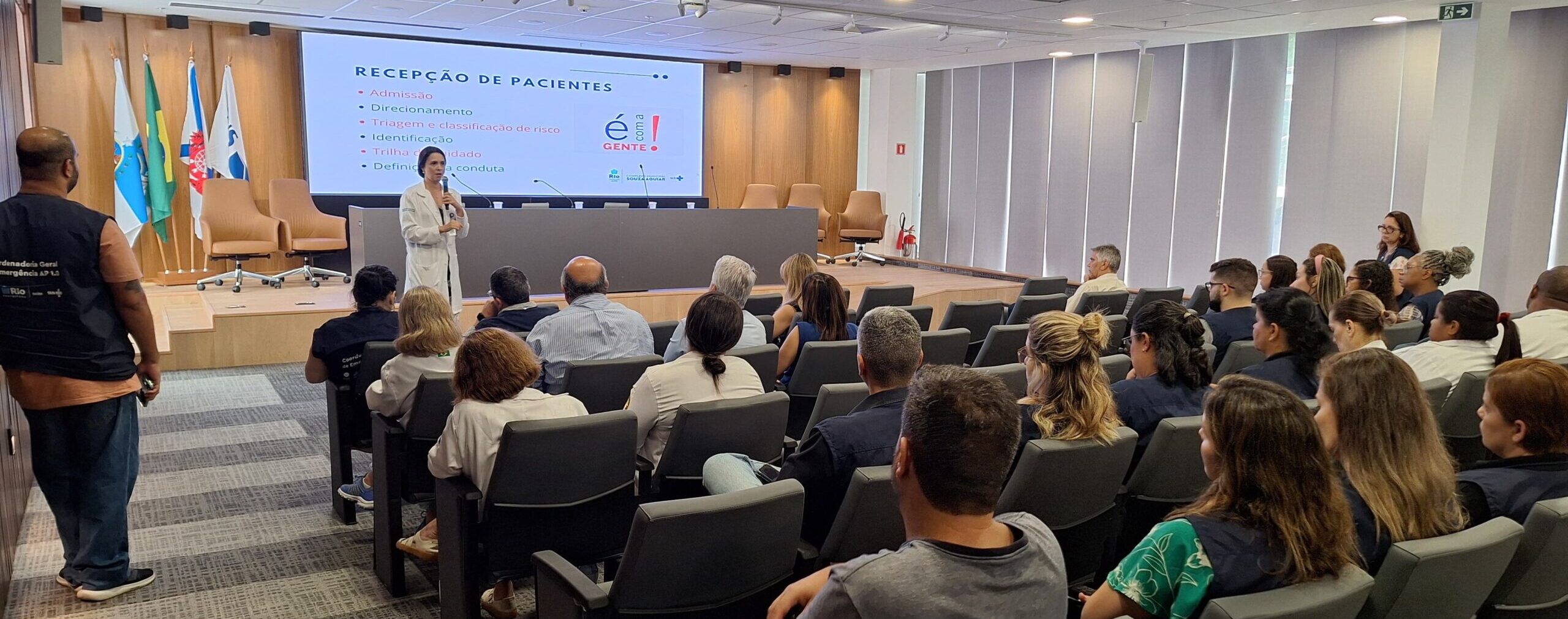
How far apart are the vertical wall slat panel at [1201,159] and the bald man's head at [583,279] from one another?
8289 mm

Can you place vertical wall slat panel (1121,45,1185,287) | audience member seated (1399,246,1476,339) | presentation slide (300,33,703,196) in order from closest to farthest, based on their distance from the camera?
audience member seated (1399,246,1476,339)
presentation slide (300,33,703,196)
vertical wall slat panel (1121,45,1185,287)

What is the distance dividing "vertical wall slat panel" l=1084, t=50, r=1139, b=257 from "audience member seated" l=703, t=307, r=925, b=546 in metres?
9.69

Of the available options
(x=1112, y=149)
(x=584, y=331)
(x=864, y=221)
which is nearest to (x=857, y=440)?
(x=584, y=331)

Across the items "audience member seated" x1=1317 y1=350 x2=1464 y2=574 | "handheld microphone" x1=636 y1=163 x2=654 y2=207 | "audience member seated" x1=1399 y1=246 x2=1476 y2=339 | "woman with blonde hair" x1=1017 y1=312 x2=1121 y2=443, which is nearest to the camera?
"audience member seated" x1=1317 y1=350 x2=1464 y2=574

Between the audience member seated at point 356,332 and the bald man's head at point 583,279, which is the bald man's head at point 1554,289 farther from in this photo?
the audience member seated at point 356,332

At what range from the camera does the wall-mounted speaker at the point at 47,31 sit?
17.4 ft

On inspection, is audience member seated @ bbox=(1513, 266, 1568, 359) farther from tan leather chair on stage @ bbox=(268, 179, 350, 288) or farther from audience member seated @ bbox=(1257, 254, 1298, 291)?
tan leather chair on stage @ bbox=(268, 179, 350, 288)

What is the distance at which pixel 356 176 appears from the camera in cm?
1067

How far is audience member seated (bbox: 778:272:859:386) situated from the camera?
15.2 ft

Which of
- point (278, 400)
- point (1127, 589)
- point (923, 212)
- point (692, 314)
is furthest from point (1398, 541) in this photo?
point (923, 212)

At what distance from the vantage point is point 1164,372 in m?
3.07

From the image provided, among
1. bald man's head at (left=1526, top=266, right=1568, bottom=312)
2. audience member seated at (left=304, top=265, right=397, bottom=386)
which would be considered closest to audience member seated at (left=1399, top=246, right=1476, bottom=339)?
bald man's head at (left=1526, top=266, right=1568, bottom=312)

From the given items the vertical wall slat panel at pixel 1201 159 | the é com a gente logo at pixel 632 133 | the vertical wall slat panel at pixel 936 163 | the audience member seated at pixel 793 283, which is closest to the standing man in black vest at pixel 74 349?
the audience member seated at pixel 793 283

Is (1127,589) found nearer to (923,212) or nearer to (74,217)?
(74,217)
